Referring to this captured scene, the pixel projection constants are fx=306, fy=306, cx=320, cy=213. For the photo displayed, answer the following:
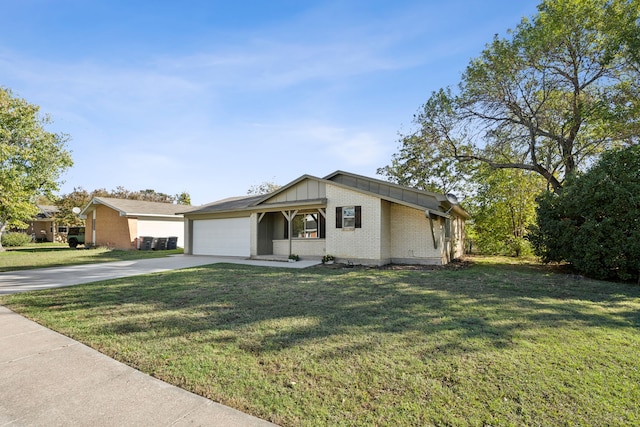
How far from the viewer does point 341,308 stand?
18.4 feet

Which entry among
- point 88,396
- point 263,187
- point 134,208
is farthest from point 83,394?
point 263,187

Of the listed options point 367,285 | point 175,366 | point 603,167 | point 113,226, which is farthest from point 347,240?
point 113,226

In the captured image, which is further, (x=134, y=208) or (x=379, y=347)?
(x=134, y=208)

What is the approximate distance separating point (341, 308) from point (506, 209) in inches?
693

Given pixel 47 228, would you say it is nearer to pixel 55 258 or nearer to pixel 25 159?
pixel 25 159

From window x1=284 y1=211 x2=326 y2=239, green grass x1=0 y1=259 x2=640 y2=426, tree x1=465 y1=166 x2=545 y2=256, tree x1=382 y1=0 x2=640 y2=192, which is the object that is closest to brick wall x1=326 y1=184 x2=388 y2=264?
window x1=284 y1=211 x2=326 y2=239

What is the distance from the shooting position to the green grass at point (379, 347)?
258 centimetres

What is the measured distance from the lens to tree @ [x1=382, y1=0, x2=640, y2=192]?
1209 centimetres

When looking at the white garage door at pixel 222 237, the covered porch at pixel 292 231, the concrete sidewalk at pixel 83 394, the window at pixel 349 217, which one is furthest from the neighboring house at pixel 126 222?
the concrete sidewalk at pixel 83 394

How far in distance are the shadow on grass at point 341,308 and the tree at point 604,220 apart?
3.81ft

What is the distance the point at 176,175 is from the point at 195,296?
2381cm

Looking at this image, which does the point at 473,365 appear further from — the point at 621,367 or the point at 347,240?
the point at 347,240

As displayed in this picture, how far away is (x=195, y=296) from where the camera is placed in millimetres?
6582

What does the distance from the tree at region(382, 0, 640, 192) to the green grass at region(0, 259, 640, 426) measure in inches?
369
